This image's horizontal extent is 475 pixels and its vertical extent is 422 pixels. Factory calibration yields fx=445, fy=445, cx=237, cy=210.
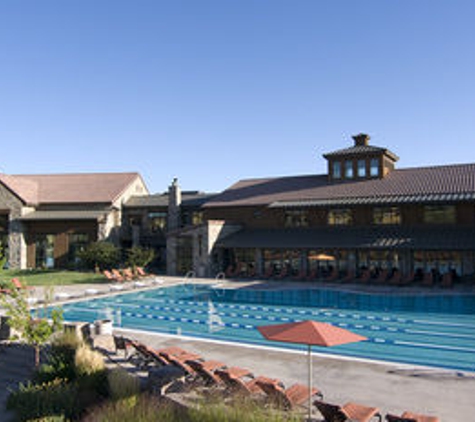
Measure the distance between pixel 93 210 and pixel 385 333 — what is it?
30877mm

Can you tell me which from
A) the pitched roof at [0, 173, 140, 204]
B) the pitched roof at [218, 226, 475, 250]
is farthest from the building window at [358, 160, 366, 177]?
the pitched roof at [0, 173, 140, 204]

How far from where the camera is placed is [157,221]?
41844 millimetres

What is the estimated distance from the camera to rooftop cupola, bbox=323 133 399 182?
111ft

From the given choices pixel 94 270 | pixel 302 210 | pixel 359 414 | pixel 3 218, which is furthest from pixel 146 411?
pixel 3 218

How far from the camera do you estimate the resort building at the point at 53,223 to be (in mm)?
40000

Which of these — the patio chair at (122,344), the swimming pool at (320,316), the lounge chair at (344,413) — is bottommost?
the swimming pool at (320,316)

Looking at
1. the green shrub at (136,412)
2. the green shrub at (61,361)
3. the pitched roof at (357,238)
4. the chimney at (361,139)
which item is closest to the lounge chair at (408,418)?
the green shrub at (136,412)

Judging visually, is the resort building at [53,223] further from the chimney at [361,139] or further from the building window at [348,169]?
the chimney at [361,139]

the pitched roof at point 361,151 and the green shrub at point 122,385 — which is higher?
the pitched roof at point 361,151

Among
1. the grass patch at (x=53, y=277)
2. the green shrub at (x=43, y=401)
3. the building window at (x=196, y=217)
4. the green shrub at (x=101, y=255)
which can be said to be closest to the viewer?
the green shrub at (x=43, y=401)

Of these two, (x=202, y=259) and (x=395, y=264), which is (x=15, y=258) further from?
(x=395, y=264)

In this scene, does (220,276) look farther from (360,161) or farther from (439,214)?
(439,214)

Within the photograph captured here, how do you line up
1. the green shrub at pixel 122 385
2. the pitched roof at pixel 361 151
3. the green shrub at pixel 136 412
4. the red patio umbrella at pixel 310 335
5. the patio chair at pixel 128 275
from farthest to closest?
the pitched roof at pixel 361 151, the patio chair at pixel 128 275, the green shrub at pixel 122 385, the red patio umbrella at pixel 310 335, the green shrub at pixel 136 412

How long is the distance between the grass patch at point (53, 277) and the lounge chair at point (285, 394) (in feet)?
76.0
